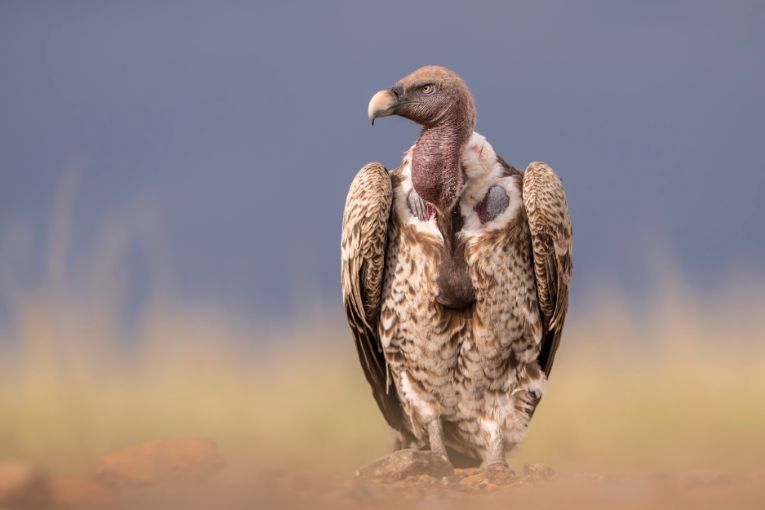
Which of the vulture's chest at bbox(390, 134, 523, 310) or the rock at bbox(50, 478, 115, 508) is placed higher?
the vulture's chest at bbox(390, 134, 523, 310)

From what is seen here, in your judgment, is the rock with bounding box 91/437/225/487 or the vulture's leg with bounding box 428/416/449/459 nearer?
the rock with bounding box 91/437/225/487

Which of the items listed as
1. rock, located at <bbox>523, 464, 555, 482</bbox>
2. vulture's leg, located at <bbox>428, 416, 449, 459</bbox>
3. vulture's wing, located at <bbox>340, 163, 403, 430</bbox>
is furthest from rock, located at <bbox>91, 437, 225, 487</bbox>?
rock, located at <bbox>523, 464, 555, 482</bbox>

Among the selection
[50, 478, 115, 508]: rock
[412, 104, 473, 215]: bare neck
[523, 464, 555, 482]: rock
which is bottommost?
[523, 464, 555, 482]: rock

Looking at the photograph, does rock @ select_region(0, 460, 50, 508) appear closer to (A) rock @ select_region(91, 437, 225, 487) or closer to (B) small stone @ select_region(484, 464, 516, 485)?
(A) rock @ select_region(91, 437, 225, 487)

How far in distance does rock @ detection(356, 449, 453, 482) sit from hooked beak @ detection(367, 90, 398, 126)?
6.35 ft

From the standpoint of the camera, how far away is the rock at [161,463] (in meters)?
5.05

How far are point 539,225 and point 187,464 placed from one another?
8.07 ft

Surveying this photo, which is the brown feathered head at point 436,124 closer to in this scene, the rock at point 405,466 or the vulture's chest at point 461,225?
the vulture's chest at point 461,225

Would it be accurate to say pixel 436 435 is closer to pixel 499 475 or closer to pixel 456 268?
pixel 499 475

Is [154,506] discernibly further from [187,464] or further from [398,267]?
[398,267]

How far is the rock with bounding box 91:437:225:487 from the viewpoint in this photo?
5.05 meters

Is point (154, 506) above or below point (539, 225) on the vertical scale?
below

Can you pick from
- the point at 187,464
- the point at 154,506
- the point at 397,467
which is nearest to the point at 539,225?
the point at 397,467

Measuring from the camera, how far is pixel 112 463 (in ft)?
18.1
